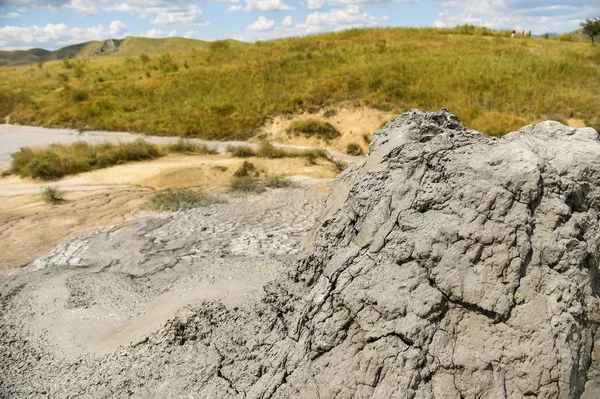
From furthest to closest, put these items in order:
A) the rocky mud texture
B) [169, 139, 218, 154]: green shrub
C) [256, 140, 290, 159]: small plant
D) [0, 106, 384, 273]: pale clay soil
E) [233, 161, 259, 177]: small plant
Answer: [169, 139, 218, 154]: green shrub, [256, 140, 290, 159]: small plant, [233, 161, 259, 177]: small plant, [0, 106, 384, 273]: pale clay soil, the rocky mud texture

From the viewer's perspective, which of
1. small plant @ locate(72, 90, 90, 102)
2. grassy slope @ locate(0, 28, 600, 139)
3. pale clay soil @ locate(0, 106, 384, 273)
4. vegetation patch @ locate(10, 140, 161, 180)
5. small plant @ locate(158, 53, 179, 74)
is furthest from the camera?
small plant @ locate(158, 53, 179, 74)

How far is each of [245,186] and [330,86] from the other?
32.8 ft

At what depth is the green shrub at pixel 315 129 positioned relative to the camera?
1590 centimetres

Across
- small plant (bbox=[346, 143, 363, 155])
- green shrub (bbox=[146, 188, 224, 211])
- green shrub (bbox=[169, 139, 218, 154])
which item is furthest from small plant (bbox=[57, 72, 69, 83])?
green shrub (bbox=[146, 188, 224, 211])

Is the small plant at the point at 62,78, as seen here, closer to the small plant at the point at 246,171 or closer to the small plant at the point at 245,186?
the small plant at the point at 246,171

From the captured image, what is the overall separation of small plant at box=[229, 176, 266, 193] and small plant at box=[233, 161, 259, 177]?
3.47 ft

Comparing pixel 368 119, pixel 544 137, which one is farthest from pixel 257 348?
pixel 368 119

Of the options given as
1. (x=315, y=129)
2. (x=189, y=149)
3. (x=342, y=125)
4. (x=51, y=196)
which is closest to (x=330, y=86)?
(x=342, y=125)

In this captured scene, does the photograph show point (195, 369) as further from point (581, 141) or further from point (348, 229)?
point (581, 141)

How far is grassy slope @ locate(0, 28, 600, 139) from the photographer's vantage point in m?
16.9

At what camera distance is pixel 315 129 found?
16.0 m

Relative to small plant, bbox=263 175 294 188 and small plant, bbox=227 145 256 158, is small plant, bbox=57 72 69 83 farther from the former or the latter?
small plant, bbox=263 175 294 188

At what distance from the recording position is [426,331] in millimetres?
3084

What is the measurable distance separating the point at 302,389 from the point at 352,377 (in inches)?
15.1
